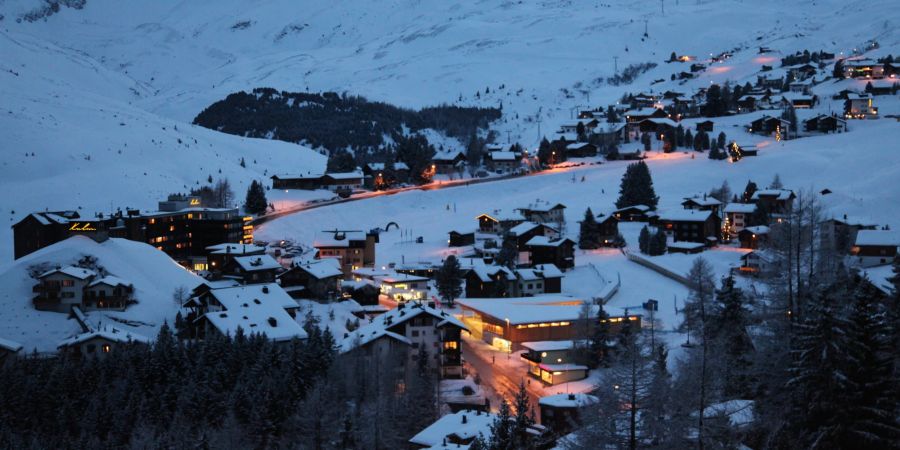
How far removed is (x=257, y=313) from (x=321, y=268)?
7593 mm

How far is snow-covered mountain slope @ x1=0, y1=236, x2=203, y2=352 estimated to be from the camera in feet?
106

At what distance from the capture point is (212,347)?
28469 millimetres

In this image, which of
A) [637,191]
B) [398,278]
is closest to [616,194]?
[637,191]

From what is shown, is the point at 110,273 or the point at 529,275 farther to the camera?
the point at 529,275

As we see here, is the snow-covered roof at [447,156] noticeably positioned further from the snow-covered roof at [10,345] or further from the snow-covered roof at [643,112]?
the snow-covered roof at [10,345]

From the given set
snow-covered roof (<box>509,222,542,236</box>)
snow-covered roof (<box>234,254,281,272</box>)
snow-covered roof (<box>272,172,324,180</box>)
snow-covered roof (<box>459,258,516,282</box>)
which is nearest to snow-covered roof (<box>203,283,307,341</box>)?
snow-covered roof (<box>234,254,281,272</box>)

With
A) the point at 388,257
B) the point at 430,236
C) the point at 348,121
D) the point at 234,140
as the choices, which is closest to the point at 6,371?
the point at 388,257

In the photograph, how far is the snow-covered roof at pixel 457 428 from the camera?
23047mm

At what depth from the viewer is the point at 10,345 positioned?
98.6ft

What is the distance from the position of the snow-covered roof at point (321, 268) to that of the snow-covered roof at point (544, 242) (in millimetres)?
11094

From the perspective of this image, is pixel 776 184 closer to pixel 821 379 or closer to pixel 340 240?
pixel 340 240

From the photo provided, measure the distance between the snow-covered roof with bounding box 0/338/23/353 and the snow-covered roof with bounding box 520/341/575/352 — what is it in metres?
17.9

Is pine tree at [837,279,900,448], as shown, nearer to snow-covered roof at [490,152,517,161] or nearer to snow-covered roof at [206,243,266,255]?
snow-covered roof at [206,243,266,255]

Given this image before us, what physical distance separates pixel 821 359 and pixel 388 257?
36.5 metres
